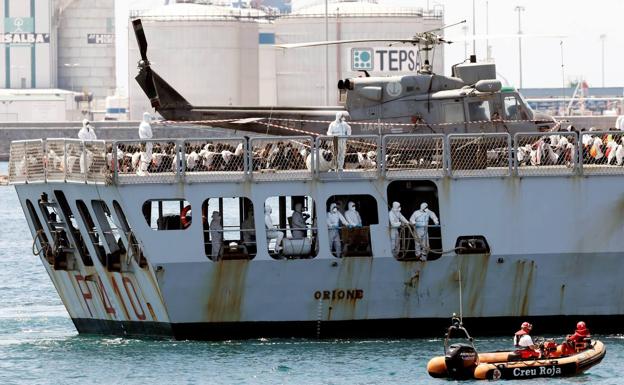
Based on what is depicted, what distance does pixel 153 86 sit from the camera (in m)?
37.9

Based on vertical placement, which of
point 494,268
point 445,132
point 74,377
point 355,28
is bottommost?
point 74,377

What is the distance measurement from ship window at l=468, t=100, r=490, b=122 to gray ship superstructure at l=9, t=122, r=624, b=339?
7.91 ft

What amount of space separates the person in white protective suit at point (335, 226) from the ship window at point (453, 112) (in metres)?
4.60

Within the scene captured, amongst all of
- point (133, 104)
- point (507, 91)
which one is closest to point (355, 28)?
point (133, 104)

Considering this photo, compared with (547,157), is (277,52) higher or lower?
higher

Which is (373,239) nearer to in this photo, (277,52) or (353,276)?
(353,276)

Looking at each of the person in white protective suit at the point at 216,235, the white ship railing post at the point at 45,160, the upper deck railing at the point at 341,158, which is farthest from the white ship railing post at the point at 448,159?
the white ship railing post at the point at 45,160

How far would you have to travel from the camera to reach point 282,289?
33031mm

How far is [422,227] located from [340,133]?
9.85 feet

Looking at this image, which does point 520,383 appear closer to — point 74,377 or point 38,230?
point 74,377

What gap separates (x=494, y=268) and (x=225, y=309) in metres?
5.77

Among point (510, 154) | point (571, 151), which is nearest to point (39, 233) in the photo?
point (510, 154)

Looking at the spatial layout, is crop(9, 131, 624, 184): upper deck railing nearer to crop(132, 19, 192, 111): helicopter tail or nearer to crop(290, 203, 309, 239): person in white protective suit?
crop(290, 203, 309, 239): person in white protective suit

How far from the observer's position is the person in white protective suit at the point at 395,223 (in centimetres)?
3316
